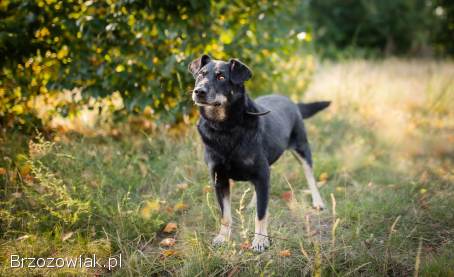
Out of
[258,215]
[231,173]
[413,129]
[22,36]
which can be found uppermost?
[22,36]

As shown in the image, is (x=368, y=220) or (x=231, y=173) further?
(x=368, y=220)

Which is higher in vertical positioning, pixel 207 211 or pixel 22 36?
pixel 22 36

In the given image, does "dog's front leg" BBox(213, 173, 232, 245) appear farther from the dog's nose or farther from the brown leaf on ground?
the dog's nose

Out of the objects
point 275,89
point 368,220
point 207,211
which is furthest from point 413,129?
point 207,211

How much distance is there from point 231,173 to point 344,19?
18.2 meters

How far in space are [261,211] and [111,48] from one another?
2.93 metres

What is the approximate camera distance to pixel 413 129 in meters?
7.36

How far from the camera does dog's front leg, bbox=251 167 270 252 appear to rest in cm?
339

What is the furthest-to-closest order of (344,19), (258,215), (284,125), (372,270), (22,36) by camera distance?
1. (344,19)
2. (22,36)
3. (284,125)
4. (258,215)
5. (372,270)

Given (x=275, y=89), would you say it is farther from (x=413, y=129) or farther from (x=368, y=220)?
(x=368, y=220)

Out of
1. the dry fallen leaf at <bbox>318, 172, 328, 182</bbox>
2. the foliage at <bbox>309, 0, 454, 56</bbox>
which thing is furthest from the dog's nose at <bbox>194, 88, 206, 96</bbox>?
the foliage at <bbox>309, 0, 454, 56</bbox>

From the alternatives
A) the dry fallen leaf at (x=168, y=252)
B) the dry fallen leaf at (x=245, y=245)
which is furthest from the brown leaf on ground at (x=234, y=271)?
the dry fallen leaf at (x=168, y=252)

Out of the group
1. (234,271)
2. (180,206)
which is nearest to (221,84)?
(180,206)

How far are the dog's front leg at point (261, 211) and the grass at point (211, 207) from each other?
0.08m
